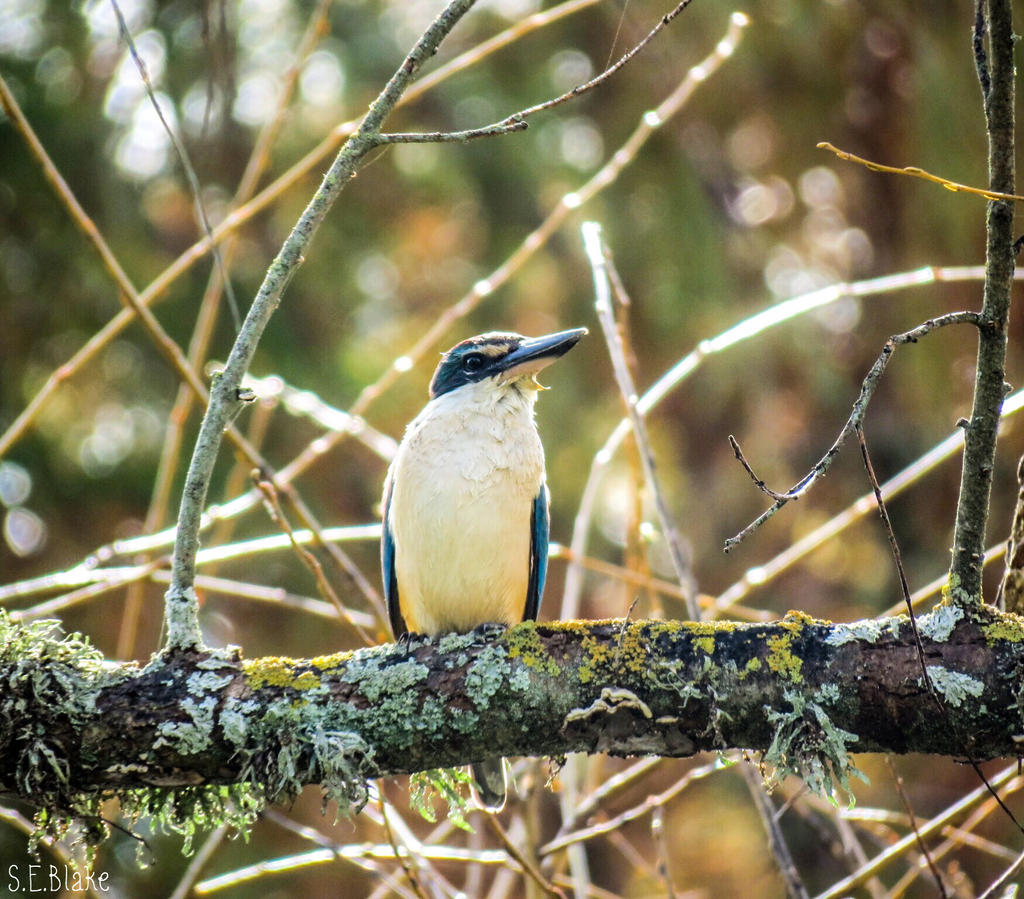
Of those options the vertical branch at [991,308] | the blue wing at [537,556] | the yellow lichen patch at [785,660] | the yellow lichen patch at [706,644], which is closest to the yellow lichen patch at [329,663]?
the yellow lichen patch at [706,644]

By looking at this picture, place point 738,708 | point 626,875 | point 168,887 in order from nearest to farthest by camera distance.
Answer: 1. point 738,708
2. point 168,887
3. point 626,875

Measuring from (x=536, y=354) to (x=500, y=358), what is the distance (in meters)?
0.17

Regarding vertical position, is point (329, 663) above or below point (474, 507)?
below

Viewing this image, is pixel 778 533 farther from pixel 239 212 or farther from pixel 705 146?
pixel 239 212

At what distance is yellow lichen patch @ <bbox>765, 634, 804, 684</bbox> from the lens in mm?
2350

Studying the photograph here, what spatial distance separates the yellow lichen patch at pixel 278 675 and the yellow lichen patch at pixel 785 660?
3.36ft

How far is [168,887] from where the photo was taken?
654cm

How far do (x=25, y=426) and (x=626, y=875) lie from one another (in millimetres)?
6118

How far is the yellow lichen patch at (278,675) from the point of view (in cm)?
245

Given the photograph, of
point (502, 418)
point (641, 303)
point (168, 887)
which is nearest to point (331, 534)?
point (502, 418)

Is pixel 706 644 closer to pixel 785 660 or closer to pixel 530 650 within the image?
pixel 785 660

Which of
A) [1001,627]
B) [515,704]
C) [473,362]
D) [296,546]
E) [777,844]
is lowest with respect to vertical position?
[777,844]

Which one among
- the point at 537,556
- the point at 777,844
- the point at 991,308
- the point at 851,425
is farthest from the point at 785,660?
the point at 537,556

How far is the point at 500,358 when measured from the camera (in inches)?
151
